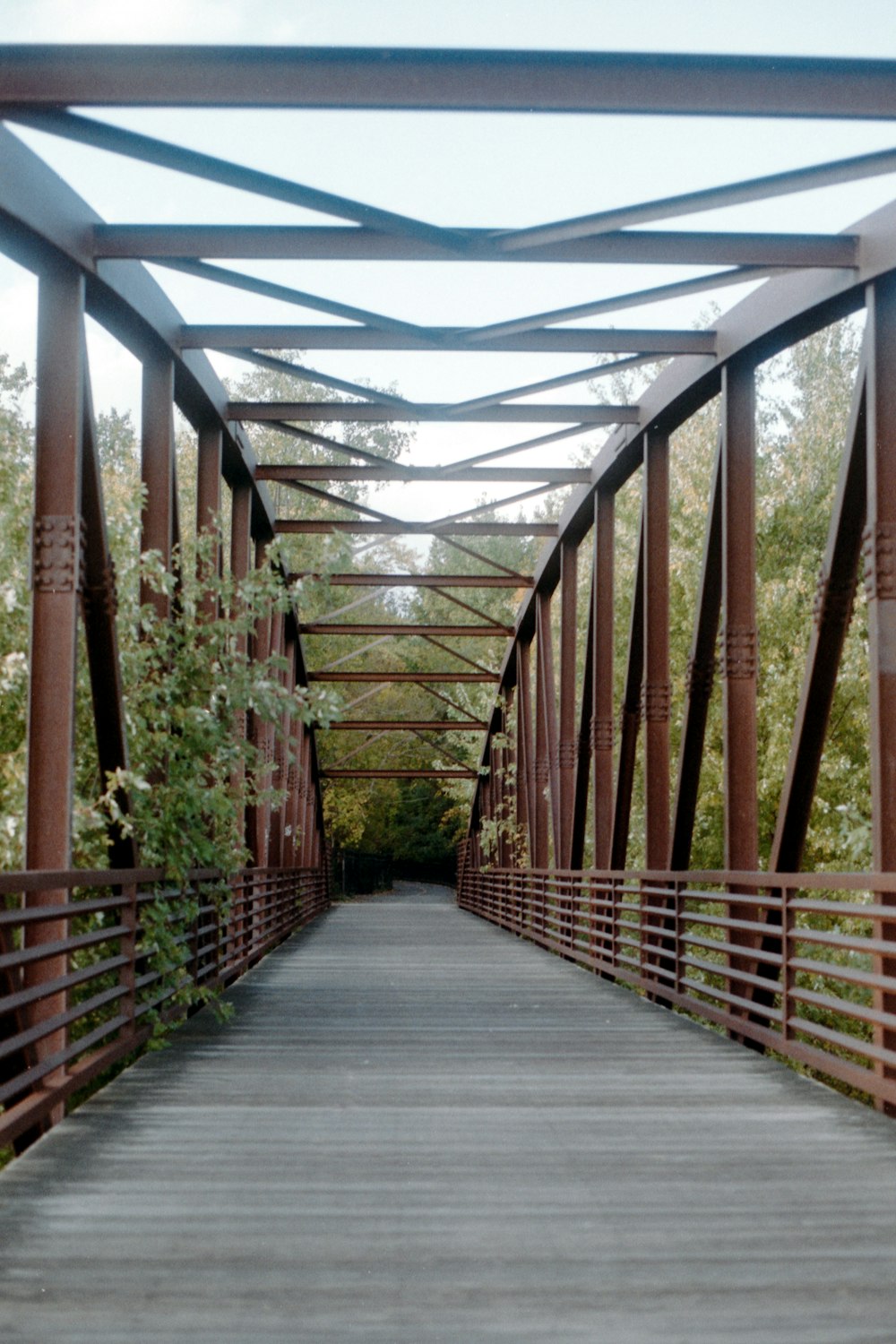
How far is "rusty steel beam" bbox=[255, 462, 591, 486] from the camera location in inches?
553

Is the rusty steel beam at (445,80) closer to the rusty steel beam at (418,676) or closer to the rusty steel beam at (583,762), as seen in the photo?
the rusty steel beam at (583,762)

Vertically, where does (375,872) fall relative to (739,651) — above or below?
below

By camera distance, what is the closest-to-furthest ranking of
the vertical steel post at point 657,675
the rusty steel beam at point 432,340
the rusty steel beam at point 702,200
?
the rusty steel beam at point 702,200
the rusty steel beam at point 432,340
the vertical steel post at point 657,675

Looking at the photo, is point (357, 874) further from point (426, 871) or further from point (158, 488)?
point (158, 488)

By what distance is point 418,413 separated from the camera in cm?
1150

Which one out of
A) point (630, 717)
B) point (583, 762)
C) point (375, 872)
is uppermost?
point (630, 717)

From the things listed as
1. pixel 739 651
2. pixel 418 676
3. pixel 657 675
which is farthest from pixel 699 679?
pixel 418 676

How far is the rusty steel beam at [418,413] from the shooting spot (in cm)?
1159

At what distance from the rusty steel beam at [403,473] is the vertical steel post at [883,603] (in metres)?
7.22

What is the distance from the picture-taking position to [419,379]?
48844 mm

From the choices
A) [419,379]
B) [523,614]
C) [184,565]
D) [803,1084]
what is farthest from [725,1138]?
[419,379]

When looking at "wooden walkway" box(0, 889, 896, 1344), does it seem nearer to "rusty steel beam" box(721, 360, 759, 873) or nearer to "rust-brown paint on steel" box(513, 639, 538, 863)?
"rusty steel beam" box(721, 360, 759, 873)

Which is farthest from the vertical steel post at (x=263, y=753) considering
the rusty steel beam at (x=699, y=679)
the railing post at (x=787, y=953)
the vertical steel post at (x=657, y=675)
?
the railing post at (x=787, y=953)

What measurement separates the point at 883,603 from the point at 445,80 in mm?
2851
